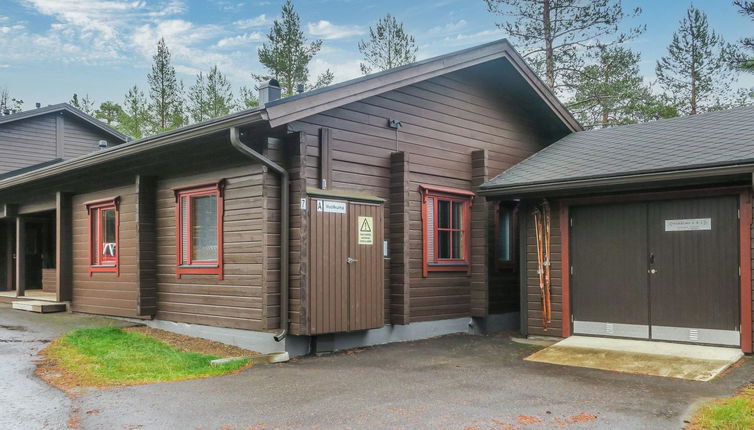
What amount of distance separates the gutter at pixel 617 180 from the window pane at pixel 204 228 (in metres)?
4.07

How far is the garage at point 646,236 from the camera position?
305 inches

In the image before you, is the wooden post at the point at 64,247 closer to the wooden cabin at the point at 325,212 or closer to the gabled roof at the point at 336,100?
the wooden cabin at the point at 325,212

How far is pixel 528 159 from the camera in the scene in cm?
1148

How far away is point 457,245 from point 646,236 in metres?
3.06

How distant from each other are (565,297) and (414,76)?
3.96 m

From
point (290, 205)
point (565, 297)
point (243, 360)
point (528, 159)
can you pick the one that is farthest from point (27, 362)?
point (528, 159)

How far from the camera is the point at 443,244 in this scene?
10.3m

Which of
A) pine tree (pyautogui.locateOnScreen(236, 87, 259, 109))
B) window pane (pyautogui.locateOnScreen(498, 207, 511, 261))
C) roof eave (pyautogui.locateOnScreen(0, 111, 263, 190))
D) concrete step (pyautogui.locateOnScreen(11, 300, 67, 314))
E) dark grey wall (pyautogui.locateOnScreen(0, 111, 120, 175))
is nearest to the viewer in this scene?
roof eave (pyautogui.locateOnScreen(0, 111, 263, 190))

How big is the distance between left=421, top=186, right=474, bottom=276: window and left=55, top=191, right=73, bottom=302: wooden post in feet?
23.9

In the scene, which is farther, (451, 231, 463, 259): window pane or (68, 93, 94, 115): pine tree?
(68, 93, 94, 115): pine tree

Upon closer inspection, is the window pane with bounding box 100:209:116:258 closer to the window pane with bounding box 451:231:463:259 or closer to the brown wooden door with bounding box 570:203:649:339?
the window pane with bounding box 451:231:463:259

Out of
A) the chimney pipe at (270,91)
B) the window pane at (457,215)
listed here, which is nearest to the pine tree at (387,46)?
the window pane at (457,215)

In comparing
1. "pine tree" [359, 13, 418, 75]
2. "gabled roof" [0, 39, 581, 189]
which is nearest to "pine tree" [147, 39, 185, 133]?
"pine tree" [359, 13, 418, 75]

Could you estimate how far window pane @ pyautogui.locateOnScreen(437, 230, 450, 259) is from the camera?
10.2 m
